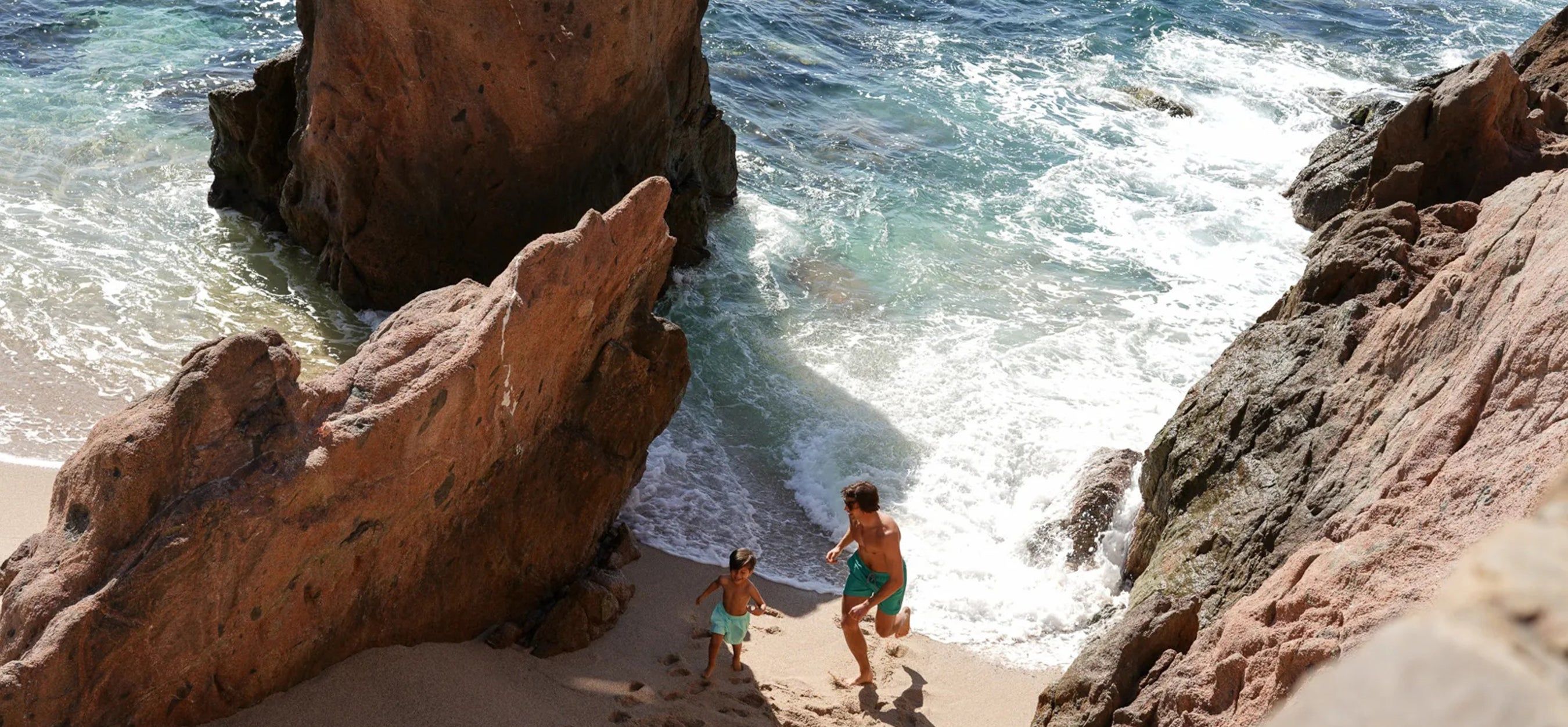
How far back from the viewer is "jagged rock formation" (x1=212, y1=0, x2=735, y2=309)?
9492 millimetres

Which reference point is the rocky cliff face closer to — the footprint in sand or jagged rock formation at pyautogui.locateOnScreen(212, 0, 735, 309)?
the footprint in sand

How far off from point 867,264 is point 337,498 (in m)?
8.26

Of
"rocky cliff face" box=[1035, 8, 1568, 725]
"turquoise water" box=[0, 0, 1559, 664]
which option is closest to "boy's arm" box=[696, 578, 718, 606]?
"turquoise water" box=[0, 0, 1559, 664]

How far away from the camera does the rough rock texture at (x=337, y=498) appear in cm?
484

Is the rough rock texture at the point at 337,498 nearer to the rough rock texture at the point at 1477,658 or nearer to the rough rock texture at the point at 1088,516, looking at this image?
the rough rock texture at the point at 1088,516

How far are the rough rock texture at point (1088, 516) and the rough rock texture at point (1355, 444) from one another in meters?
0.44

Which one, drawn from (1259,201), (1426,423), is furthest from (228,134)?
(1259,201)

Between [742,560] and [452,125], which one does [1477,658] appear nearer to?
[742,560]

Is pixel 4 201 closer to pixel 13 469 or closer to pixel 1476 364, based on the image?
pixel 13 469

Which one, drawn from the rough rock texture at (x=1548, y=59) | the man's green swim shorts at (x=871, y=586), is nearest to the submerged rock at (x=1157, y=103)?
the rough rock texture at (x=1548, y=59)

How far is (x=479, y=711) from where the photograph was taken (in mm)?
5730

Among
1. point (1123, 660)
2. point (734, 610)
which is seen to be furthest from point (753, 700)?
point (1123, 660)

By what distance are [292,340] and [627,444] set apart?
Answer: 391 centimetres

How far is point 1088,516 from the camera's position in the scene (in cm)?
857
